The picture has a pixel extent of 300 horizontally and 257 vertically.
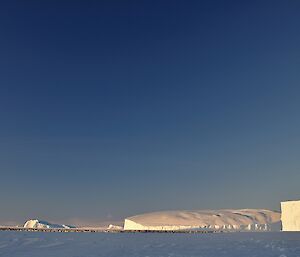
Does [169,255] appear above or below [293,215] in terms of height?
below

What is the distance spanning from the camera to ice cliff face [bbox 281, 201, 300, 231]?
138 meters

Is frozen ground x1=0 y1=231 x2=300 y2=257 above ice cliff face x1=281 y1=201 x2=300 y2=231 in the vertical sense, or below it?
below

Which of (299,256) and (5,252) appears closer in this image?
(299,256)

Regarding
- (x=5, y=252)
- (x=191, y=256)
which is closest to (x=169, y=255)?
(x=191, y=256)

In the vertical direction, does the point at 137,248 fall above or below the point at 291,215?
below

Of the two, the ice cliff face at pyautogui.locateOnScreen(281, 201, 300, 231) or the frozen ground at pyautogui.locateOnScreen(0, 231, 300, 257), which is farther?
the ice cliff face at pyautogui.locateOnScreen(281, 201, 300, 231)

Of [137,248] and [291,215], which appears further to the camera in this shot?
[291,215]

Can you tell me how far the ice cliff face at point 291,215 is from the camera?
5453 inches

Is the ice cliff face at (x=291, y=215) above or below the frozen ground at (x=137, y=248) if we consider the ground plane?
above

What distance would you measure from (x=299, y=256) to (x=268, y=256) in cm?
233

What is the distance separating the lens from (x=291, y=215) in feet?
465

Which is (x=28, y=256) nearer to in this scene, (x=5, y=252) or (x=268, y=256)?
(x=5, y=252)

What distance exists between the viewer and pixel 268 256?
1115 inches

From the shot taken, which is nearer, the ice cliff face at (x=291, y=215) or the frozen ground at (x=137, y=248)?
the frozen ground at (x=137, y=248)
